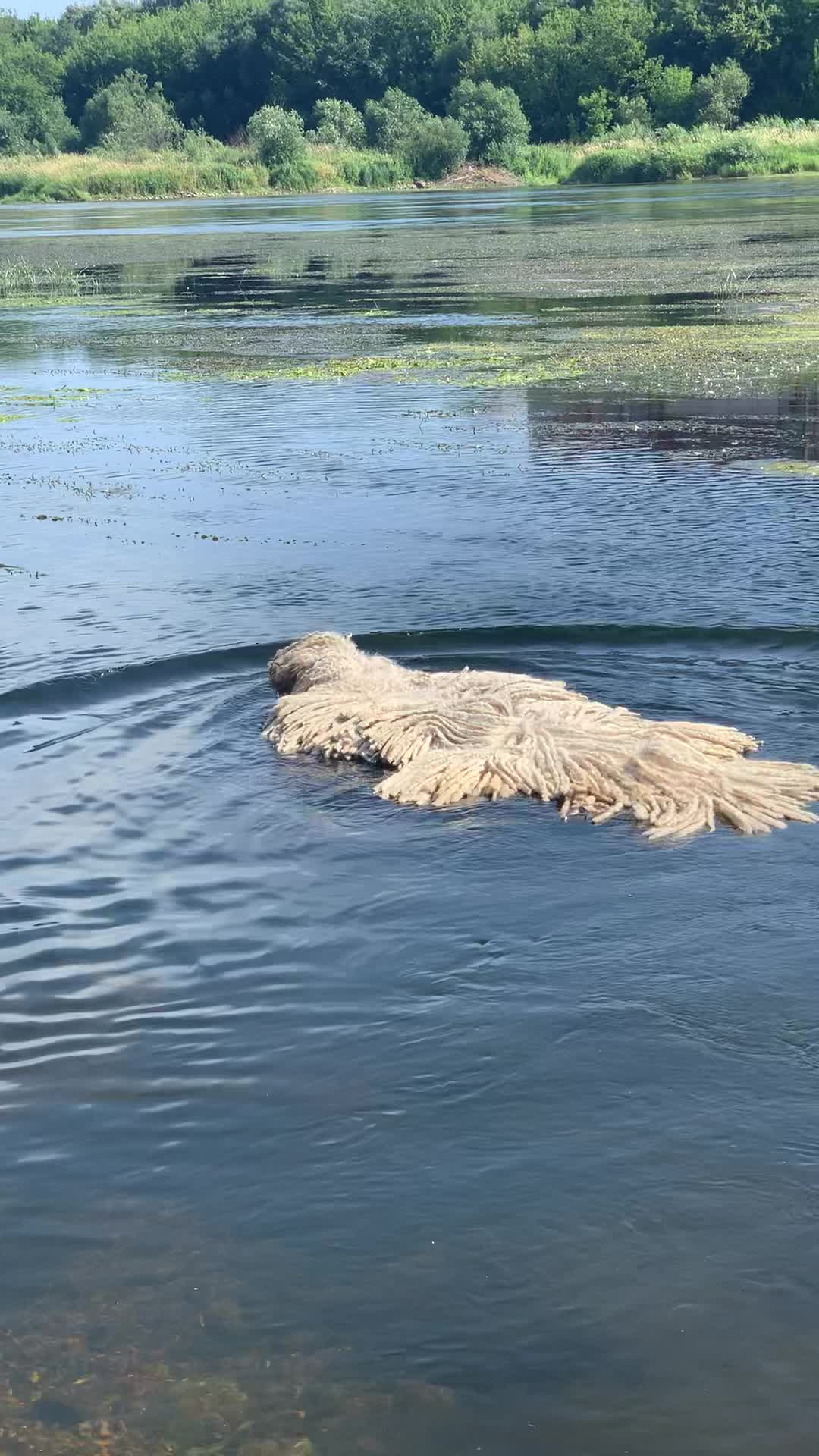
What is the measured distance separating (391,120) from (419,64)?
79.0 feet

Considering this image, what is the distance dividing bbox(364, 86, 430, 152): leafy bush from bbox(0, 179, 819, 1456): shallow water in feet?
256

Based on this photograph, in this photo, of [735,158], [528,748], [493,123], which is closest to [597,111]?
[493,123]

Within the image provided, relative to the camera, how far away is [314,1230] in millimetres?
3451

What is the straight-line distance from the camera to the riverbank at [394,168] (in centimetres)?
6756

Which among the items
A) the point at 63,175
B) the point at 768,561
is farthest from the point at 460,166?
the point at 768,561

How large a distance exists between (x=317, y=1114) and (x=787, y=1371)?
4.30 feet

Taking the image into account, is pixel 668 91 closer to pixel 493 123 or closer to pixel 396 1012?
pixel 493 123

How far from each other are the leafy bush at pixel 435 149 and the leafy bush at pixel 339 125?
18.3 feet

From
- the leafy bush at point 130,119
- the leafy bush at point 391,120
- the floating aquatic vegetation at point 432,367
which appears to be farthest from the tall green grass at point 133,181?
the floating aquatic vegetation at point 432,367

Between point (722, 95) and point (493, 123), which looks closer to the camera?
point (722, 95)

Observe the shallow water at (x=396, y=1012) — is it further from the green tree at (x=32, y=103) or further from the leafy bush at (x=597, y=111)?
the green tree at (x=32, y=103)

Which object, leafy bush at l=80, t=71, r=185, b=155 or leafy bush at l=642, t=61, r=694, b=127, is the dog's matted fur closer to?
leafy bush at l=80, t=71, r=185, b=155

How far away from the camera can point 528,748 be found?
5.89 meters

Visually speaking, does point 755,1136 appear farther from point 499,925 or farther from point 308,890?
point 308,890
